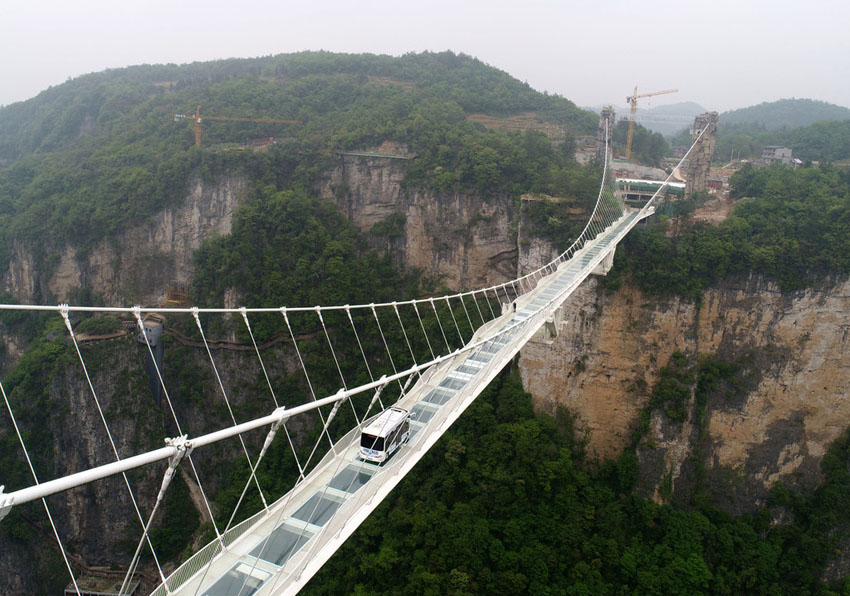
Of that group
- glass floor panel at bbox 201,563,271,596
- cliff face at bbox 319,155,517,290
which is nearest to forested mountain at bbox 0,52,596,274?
cliff face at bbox 319,155,517,290

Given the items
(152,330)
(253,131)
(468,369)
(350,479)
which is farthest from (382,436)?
(253,131)

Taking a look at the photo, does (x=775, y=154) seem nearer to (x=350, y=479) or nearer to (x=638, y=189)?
(x=638, y=189)

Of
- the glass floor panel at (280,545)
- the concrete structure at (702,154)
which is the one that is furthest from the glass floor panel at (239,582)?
the concrete structure at (702,154)

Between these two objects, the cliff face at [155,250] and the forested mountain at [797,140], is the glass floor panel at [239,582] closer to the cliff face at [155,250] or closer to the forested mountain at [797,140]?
the cliff face at [155,250]

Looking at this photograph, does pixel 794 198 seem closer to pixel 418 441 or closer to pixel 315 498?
pixel 418 441

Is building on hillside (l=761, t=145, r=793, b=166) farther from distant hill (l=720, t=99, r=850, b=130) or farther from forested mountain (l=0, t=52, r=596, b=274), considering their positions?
distant hill (l=720, t=99, r=850, b=130)

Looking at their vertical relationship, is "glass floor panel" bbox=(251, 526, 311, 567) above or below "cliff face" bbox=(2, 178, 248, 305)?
below

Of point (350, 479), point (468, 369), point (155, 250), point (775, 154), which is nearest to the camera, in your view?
point (350, 479)
